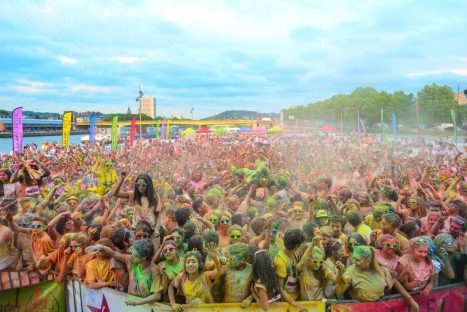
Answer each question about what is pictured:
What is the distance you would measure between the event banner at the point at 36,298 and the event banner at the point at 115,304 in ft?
0.41

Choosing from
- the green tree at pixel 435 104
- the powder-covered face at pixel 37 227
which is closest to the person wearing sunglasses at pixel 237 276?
the powder-covered face at pixel 37 227

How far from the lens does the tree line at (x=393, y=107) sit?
5634cm

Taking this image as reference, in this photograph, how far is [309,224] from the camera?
4.59m

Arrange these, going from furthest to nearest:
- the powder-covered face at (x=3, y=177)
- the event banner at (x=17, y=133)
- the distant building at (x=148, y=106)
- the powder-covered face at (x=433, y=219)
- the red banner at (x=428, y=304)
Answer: the distant building at (x=148, y=106) < the event banner at (x=17, y=133) < the powder-covered face at (x=3, y=177) < the powder-covered face at (x=433, y=219) < the red banner at (x=428, y=304)

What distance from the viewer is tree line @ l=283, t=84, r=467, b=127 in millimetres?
56344

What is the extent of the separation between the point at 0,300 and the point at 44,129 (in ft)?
358

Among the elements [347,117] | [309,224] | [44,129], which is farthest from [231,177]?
[44,129]

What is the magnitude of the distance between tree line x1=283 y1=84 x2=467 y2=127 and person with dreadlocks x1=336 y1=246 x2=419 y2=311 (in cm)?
5074

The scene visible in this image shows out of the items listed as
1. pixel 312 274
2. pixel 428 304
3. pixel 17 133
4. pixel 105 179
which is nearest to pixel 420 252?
pixel 428 304

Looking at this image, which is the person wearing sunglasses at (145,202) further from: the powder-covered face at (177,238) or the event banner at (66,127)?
the event banner at (66,127)

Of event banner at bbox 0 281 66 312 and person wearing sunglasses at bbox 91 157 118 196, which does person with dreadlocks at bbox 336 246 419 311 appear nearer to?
event banner at bbox 0 281 66 312

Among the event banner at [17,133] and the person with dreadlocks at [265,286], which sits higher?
the event banner at [17,133]

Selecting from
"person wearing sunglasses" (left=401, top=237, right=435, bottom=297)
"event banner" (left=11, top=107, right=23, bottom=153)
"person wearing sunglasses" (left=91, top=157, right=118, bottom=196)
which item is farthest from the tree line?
"person wearing sunglasses" (left=401, top=237, right=435, bottom=297)

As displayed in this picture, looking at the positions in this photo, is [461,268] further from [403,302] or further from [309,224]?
[309,224]
